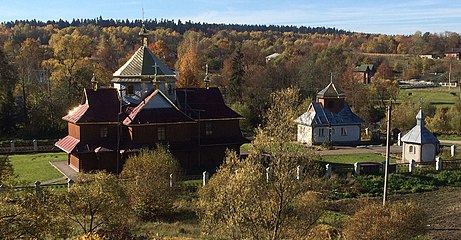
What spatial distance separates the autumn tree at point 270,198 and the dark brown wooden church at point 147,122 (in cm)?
1371

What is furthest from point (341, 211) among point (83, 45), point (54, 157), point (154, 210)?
point (83, 45)

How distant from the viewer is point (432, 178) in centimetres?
2880

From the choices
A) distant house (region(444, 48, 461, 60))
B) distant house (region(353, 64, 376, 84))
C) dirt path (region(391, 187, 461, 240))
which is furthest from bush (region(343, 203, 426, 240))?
distant house (region(444, 48, 461, 60))

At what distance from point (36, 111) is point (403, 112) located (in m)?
28.4

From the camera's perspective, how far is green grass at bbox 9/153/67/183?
91.4 feet

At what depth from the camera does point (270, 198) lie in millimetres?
14766

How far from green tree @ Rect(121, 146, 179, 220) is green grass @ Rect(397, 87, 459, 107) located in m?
37.7

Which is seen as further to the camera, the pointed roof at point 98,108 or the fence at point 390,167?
the pointed roof at point 98,108

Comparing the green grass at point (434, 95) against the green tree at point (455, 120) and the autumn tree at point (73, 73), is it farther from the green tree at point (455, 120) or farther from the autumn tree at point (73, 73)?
the autumn tree at point (73, 73)

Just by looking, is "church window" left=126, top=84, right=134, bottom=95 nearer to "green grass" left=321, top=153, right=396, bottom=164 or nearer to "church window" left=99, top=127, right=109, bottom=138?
"church window" left=99, top=127, right=109, bottom=138

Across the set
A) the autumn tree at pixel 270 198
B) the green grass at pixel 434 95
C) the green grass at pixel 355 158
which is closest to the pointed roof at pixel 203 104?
the green grass at pixel 355 158

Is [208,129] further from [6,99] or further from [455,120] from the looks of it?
[455,120]

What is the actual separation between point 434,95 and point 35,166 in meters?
45.8

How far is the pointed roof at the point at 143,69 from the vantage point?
30516 millimetres
